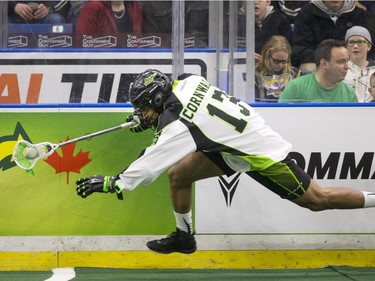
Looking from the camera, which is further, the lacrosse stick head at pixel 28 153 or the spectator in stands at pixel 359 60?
the spectator in stands at pixel 359 60

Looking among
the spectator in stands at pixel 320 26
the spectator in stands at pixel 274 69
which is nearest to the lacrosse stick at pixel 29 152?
the spectator in stands at pixel 274 69

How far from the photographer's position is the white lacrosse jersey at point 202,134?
6254 millimetres

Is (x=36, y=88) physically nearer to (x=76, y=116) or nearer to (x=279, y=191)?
(x=76, y=116)

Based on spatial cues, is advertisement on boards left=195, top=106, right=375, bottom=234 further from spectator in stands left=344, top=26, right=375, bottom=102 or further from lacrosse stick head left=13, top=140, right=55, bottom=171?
lacrosse stick head left=13, top=140, right=55, bottom=171

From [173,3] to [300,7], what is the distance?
1014mm

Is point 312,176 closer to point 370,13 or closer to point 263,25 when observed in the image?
point 263,25

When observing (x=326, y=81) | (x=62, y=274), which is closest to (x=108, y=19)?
(x=326, y=81)

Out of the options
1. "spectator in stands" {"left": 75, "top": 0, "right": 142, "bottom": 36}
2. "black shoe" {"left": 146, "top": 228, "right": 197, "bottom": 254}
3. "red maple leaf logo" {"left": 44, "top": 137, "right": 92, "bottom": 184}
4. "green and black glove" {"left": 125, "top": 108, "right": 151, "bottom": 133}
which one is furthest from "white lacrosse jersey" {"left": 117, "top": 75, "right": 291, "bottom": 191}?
"spectator in stands" {"left": 75, "top": 0, "right": 142, "bottom": 36}

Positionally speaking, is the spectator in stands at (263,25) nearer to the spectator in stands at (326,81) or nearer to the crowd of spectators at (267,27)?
the crowd of spectators at (267,27)

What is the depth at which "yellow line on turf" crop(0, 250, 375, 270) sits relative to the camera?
23.7ft

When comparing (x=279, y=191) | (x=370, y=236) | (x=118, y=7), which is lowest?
(x=370, y=236)

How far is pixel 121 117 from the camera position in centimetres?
728

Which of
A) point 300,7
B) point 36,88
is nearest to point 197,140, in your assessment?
point 36,88

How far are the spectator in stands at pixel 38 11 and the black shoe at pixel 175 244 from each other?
1820mm
